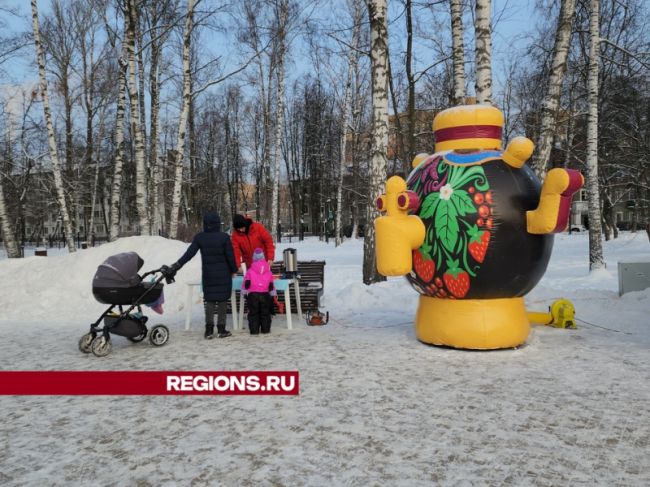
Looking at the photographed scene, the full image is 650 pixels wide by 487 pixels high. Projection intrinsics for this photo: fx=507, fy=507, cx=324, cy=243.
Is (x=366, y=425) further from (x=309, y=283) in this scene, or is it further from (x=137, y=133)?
(x=137, y=133)

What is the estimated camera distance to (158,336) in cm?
670

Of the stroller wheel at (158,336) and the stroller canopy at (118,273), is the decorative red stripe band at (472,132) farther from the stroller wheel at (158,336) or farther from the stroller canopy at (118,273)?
the stroller wheel at (158,336)

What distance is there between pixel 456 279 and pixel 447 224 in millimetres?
649

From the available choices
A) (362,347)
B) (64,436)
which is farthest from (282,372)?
(64,436)

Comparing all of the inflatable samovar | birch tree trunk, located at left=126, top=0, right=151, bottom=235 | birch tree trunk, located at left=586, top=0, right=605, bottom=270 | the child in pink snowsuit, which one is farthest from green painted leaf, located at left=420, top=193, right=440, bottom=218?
birch tree trunk, located at left=126, top=0, right=151, bottom=235

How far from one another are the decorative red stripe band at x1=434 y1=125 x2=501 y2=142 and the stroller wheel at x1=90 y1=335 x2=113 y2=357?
493 centimetres

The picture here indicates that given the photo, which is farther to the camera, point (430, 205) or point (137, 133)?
point (137, 133)

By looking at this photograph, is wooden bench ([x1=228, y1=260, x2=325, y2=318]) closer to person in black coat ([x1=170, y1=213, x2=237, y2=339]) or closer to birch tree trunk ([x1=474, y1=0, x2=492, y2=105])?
person in black coat ([x1=170, y1=213, x2=237, y2=339])

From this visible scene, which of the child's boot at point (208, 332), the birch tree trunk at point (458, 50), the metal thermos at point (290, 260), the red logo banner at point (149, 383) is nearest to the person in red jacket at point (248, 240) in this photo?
the metal thermos at point (290, 260)

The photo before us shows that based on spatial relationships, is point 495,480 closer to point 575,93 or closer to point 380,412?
point 380,412

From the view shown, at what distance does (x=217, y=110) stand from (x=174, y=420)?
4258 centimetres

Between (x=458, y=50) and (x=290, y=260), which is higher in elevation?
(x=458, y=50)

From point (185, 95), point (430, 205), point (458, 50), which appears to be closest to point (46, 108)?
point (185, 95)

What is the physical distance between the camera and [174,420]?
4078mm
